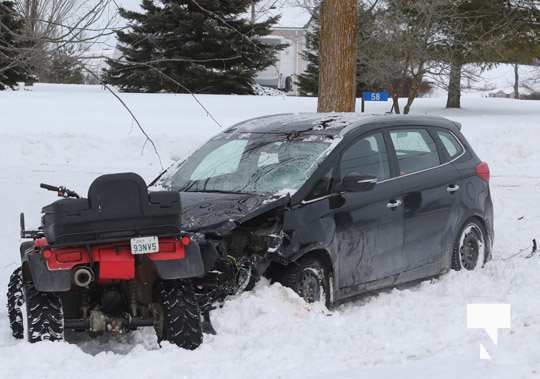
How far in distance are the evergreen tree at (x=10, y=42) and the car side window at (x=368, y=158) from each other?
3.74 meters

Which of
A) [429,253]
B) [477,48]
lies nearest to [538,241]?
[429,253]

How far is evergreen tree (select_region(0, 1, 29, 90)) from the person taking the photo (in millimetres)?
9406

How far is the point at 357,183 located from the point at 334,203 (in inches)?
9.3

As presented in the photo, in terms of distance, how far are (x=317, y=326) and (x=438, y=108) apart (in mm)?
29859

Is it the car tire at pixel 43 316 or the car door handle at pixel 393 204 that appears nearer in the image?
the car tire at pixel 43 316

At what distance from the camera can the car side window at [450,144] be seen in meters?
8.59

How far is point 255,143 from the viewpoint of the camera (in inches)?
309

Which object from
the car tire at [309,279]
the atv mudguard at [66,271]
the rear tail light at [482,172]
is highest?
the rear tail light at [482,172]

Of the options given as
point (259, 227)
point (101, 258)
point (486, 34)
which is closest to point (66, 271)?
point (101, 258)

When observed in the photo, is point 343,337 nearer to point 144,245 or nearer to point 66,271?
point 144,245

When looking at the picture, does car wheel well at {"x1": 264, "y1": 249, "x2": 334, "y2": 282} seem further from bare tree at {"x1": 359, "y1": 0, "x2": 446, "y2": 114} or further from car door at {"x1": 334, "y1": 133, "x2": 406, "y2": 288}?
bare tree at {"x1": 359, "y1": 0, "x2": 446, "y2": 114}

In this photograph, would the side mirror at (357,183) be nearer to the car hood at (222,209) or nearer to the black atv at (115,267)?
the car hood at (222,209)

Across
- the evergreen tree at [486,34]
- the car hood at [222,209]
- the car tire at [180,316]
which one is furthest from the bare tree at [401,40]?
the car tire at [180,316]

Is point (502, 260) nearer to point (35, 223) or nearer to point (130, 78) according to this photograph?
point (35, 223)
